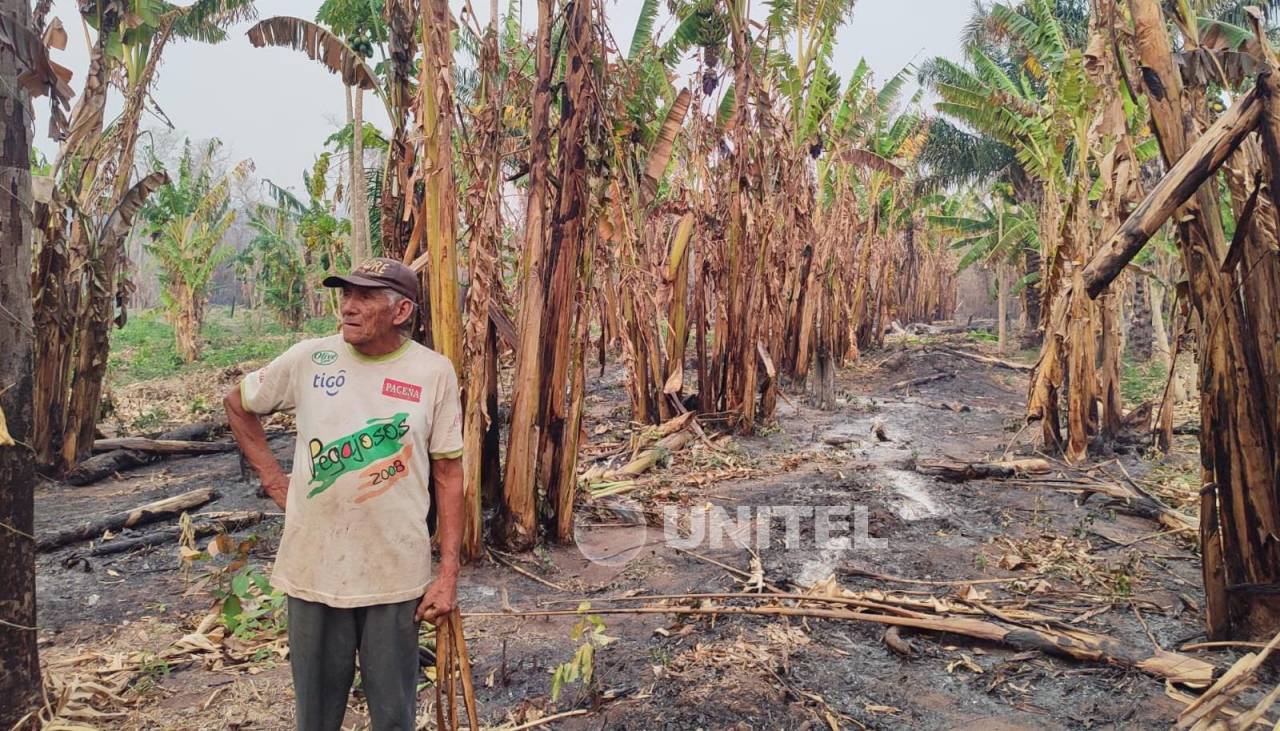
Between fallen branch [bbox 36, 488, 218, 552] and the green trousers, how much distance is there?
383 cm

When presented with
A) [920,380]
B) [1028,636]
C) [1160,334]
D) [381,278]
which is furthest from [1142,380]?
[381,278]

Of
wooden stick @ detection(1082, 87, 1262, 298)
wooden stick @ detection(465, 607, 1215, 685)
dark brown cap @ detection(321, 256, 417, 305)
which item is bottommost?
wooden stick @ detection(465, 607, 1215, 685)

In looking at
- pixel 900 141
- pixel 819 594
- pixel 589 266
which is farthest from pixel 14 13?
pixel 900 141

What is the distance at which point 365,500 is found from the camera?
2104mm

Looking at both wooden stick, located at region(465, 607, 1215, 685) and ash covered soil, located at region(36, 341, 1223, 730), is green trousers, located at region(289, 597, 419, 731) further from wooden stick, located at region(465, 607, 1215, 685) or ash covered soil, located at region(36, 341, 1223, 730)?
wooden stick, located at region(465, 607, 1215, 685)

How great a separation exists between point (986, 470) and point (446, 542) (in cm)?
577

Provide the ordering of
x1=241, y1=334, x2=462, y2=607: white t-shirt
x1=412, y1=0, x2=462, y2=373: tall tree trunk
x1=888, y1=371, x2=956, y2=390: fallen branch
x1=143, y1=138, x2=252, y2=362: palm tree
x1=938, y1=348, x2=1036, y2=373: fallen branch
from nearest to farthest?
x1=241, y1=334, x2=462, y2=607: white t-shirt → x1=412, y1=0, x2=462, y2=373: tall tree trunk → x1=888, y1=371, x2=956, y2=390: fallen branch → x1=938, y1=348, x2=1036, y2=373: fallen branch → x1=143, y1=138, x2=252, y2=362: palm tree

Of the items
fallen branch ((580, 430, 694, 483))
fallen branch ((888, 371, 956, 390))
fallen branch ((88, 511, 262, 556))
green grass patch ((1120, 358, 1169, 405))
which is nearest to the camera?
fallen branch ((88, 511, 262, 556))

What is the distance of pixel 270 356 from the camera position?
16734mm

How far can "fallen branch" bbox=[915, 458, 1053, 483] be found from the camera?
258 inches

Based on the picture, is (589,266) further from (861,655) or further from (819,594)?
(861,655)

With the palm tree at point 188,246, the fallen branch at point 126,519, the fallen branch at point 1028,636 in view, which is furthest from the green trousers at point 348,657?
the palm tree at point 188,246

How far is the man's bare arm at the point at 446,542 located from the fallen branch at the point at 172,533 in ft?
10.4

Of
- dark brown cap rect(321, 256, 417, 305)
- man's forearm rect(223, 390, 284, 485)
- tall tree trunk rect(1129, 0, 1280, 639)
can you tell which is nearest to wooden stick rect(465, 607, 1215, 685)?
tall tree trunk rect(1129, 0, 1280, 639)
